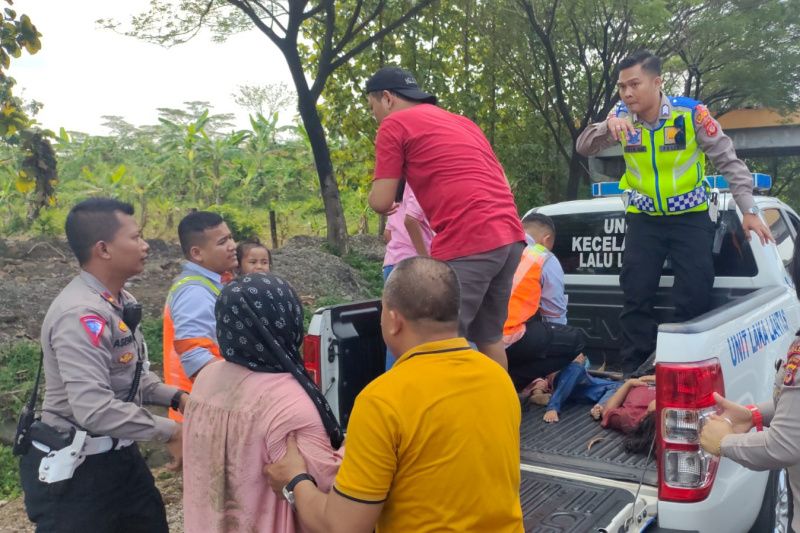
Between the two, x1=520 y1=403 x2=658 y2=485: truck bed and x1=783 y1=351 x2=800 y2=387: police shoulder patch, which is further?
x1=520 y1=403 x2=658 y2=485: truck bed

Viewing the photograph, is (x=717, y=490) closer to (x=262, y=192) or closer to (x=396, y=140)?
(x=396, y=140)

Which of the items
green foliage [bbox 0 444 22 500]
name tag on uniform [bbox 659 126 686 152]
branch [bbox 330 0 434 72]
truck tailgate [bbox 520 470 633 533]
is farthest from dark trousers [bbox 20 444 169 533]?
branch [bbox 330 0 434 72]

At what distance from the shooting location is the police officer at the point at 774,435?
2.01 meters

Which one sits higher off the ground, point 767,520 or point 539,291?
point 539,291

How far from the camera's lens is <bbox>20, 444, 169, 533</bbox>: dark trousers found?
250cm

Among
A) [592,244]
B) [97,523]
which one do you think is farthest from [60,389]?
[592,244]

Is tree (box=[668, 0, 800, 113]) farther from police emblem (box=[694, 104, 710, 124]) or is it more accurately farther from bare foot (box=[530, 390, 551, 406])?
bare foot (box=[530, 390, 551, 406])

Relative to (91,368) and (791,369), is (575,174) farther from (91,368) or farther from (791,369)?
(91,368)

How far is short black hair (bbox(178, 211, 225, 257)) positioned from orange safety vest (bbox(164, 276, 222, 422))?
0.60 feet

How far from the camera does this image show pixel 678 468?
8.86ft

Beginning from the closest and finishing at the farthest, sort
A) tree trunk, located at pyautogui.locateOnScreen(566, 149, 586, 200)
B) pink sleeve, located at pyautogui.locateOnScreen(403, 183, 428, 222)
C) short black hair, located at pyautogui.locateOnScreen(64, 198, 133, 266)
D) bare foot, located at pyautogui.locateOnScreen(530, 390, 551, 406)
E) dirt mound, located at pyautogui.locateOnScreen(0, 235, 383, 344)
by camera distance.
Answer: short black hair, located at pyautogui.locateOnScreen(64, 198, 133, 266) → pink sleeve, located at pyautogui.locateOnScreen(403, 183, 428, 222) → bare foot, located at pyautogui.locateOnScreen(530, 390, 551, 406) → dirt mound, located at pyautogui.locateOnScreen(0, 235, 383, 344) → tree trunk, located at pyautogui.locateOnScreen(566, 149, 586, 200)

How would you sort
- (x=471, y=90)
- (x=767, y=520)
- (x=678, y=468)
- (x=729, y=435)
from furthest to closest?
(x=471, y=90), (x=767, y=520), (x=678, y=468), (x=729, y=435)

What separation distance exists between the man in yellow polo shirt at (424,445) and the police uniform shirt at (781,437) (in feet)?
2.28

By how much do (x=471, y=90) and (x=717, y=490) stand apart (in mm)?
12991
